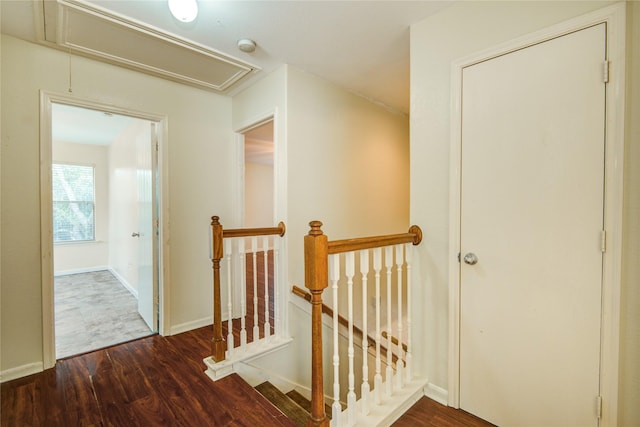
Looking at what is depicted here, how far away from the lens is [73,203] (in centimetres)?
526

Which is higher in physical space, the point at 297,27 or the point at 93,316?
the point at 297,27

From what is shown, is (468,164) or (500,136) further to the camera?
(468,164)

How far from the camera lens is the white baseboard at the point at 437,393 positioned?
1727 millimetres

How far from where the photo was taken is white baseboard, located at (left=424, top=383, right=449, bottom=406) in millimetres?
1727

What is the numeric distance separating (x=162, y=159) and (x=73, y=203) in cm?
404

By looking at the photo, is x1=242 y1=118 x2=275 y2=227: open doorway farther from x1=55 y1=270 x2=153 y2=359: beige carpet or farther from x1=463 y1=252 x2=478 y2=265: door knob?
x1=463 y1=252 x2=478 y2=265: door knob

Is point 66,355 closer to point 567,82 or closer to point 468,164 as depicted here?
point 468,164

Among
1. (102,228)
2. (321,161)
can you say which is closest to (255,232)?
(321,161)

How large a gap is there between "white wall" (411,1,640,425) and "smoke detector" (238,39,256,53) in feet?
3.80

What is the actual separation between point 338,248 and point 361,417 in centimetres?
93

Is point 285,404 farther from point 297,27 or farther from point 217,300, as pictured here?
point 297,27

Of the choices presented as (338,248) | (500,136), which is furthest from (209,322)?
(500,136)

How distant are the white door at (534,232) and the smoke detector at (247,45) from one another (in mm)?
1539

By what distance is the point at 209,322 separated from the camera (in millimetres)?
2982
